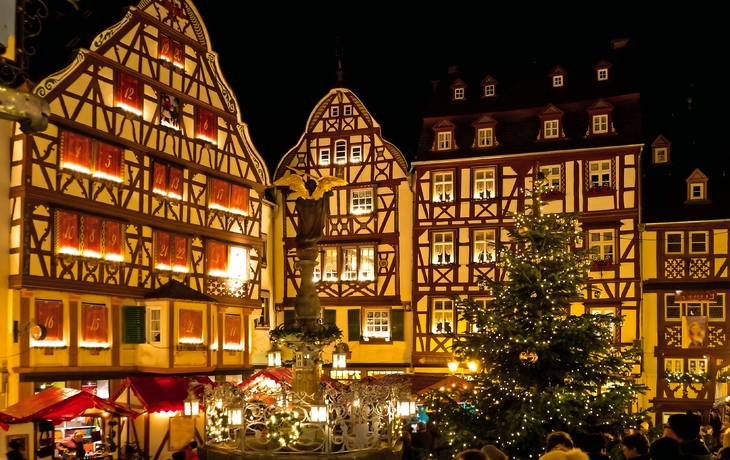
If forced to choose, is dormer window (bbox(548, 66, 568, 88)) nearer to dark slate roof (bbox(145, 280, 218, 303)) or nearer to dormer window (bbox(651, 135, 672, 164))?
dormer window (bbox(651, 135, 672, 164))

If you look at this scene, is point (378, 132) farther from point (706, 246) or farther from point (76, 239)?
Answer: point (76, 239)

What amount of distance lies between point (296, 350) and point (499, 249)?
4.58 meters

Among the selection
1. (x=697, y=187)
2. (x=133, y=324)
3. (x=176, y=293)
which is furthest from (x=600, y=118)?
(x=133, y=324)

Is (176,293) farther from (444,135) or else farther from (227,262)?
(444,135)

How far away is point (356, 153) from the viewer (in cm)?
3819

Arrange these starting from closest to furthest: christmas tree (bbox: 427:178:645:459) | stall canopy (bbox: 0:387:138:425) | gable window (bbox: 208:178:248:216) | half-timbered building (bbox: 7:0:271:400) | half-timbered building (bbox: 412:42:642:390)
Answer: christmas tree (bbox: 427:178:645:459)
stall canopy (bbox: 0:387:138:425)
half-timbered building (bbox: 7:0:271:400)
gable window (bbox: 208:178:248:216)
half-timbered building (bbox: 412:42:642:390)

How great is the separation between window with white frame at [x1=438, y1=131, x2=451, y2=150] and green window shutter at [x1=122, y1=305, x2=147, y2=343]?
14.6 metres

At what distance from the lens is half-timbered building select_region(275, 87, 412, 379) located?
3744 centimetres

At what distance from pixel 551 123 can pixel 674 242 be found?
20.9 ft

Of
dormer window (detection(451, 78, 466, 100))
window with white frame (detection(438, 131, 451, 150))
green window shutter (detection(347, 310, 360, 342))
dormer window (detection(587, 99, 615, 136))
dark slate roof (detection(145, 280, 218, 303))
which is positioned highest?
dormer window (detection(451, 78, 466, 100))

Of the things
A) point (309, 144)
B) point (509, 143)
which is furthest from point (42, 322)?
point (509, 143)

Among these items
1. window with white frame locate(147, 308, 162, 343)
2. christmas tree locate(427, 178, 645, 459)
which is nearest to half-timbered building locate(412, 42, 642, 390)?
window with white frame locate(147, 308, 162, 343)

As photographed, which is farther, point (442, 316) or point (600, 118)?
point (442, 316)

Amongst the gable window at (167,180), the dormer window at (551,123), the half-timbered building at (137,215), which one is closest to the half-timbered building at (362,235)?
the half-timbered building at (137,215)
